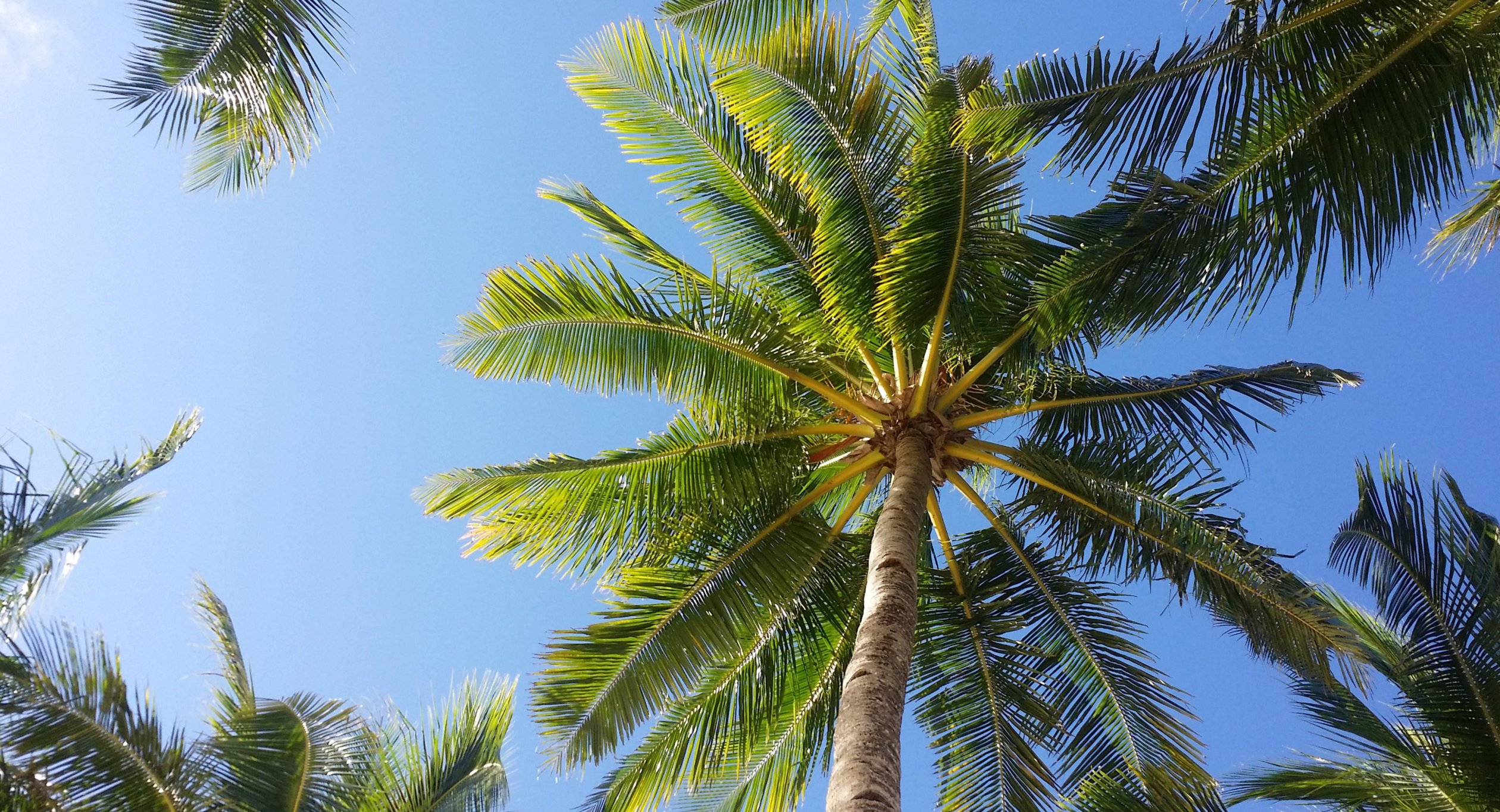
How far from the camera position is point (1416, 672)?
Result: 9.43 metres

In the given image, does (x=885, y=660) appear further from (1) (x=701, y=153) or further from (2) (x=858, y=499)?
(1) (x=701, y=153)

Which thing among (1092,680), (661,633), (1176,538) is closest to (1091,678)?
(1092,680)

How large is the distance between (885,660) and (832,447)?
125 inches

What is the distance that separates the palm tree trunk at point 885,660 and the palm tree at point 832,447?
8 cm

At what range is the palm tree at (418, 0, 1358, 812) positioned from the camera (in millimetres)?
8570

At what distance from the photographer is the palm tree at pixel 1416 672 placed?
9.02 m

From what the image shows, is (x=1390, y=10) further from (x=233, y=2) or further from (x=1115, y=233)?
(x=233, y=2)

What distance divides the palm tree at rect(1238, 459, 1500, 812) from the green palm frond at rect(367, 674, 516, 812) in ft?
20.0

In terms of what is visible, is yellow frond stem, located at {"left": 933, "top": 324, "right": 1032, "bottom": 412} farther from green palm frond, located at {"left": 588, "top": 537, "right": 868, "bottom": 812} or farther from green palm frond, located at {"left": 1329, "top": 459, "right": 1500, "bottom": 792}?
green palm frond, located at {"left": 1329, "top": 459, "right": 1500, "bottom": 792}

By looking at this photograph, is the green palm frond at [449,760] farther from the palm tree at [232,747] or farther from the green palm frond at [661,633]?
the green palm frond at [661,633]

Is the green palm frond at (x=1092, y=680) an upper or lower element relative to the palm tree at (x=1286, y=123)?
lower

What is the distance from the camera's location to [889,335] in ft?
28.5

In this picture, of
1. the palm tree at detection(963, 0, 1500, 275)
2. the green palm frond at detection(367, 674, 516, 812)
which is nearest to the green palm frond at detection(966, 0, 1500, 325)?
the palm tree at detection(963, 0, 1500, 275)

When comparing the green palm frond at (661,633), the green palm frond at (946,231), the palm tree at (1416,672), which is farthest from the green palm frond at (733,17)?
the palm tree at (1416,672)
